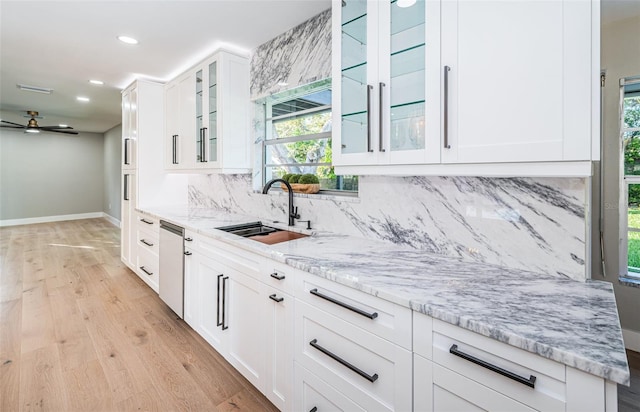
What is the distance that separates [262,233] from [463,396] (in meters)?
1.85

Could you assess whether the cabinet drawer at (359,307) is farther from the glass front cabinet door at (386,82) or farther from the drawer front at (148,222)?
the drawer front at (148,222)

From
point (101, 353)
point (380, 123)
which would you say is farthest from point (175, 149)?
point (380, 123)

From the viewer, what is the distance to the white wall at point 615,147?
→ 2389mm

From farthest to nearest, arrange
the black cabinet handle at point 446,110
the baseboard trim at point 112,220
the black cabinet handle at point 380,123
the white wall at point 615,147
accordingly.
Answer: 1. the baseboard trim at point 112,220
2. the white wall at point 615,147
3. the black cabinet handle at point 380,123
4. the black cabinet handle at point 446,110

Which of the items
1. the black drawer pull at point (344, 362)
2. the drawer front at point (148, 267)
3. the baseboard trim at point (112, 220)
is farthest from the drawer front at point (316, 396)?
the baseboard trim at point (112, 220)

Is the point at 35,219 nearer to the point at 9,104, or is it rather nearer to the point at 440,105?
the point at 9,104

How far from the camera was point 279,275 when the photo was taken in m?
1.60

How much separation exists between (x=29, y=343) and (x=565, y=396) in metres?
3.39

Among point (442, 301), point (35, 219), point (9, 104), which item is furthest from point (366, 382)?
point (35, 219)

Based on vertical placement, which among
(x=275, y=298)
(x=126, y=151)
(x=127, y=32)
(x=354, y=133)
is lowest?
(x=275, y=298)

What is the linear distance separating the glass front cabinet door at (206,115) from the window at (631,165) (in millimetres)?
3351

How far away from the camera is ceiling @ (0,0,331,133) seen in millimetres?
2232

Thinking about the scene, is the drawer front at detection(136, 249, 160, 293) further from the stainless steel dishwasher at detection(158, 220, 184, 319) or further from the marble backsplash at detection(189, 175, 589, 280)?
the marble backsplash at detection(189, 175, 589, 280)

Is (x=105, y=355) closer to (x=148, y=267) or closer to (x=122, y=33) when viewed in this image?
(x=148, y=267)
